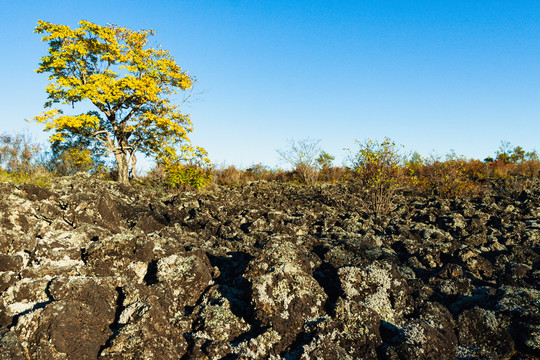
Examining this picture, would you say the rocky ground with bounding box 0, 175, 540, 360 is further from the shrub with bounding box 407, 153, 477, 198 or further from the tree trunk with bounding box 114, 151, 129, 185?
the tree trunk with bounding box 114, 151, 129, 185

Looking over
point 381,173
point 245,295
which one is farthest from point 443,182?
point 245,295

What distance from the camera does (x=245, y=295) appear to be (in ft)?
14.4

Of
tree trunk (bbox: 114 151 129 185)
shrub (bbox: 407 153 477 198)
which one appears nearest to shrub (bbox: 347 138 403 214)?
shrub (bbox: 407 153 477 198)

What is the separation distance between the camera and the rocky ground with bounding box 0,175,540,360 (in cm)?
351

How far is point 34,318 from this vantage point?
140 inches

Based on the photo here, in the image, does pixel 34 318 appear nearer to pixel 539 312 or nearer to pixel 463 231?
pixel 539 312

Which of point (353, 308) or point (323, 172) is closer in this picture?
point (353, 308)

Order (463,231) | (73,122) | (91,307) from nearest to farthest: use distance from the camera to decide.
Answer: (91,307), (463,231), (73,122)

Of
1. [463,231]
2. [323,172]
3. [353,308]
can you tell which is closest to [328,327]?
[353,308]

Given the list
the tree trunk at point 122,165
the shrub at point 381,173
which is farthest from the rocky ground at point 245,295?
the tree trunk at point 122,165

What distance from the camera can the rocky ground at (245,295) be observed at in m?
3.51

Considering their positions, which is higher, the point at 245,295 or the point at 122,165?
the point at 122,165

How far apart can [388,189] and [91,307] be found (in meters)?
9.08

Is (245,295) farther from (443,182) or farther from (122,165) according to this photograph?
(122,165)
